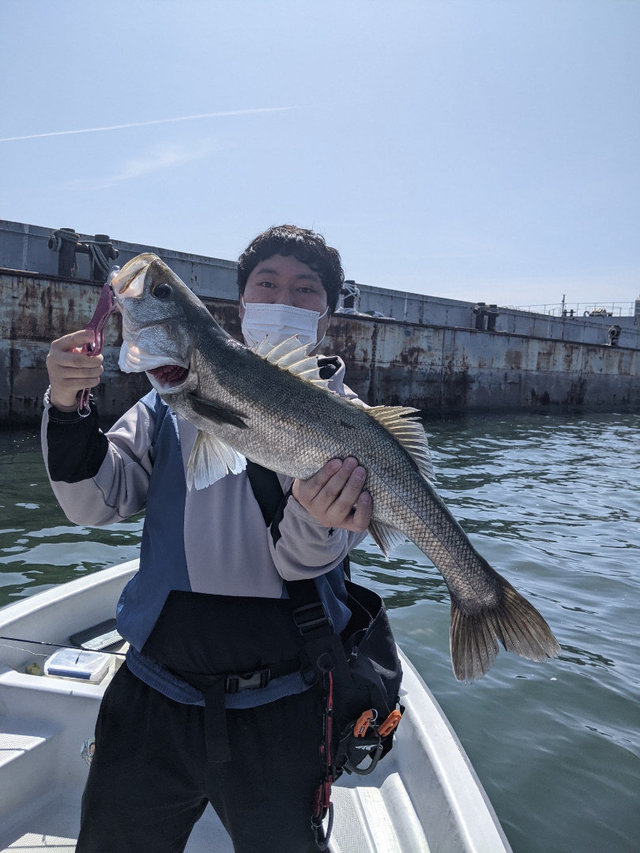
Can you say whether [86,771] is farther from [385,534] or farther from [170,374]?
[170,374]

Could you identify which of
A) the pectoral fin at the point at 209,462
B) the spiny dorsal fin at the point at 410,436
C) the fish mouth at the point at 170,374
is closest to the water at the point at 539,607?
the spiny dorsal fin at the point at 410,436

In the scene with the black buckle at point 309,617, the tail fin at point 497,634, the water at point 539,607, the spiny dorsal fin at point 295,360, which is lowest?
the water at point 539,607

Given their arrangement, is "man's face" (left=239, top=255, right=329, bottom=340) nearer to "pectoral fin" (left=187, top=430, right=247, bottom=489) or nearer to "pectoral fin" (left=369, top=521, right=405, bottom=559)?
"pectoral fin" (left=187, top=430, right=247, bottom=489)

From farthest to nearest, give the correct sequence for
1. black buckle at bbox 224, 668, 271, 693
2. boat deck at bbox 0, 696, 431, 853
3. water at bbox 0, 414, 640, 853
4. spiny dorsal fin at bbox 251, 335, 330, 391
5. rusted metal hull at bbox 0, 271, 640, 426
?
1. rusted metal hull at bbox 0, 271, 640, 426
2. water at bbox 0, 414, 640, 853
3. boat deck at bbox 0, 696, 431, 853
4. spiny dorsal fin at bbox 251, 335, 330, 391
5. black buckle at bbox 224, 668, 271, 693

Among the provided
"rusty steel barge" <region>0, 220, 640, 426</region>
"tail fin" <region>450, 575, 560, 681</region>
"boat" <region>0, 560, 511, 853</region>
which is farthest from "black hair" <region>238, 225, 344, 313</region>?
"rusty steel barge" <region>0, 220, 640, 426</region>

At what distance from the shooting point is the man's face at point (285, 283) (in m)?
3.25

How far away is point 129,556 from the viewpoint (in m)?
8.25

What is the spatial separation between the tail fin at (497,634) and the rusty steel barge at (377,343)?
1585 centimetres

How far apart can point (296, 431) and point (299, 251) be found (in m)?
1.13

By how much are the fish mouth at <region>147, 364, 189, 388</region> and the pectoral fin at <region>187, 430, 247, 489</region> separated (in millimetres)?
261

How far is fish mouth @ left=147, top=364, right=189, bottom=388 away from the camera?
8.63 feet

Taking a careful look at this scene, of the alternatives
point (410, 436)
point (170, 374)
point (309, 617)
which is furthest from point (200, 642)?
point (410, 436)

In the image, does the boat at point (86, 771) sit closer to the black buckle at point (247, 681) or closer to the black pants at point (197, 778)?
the black pants at point (197, 778)

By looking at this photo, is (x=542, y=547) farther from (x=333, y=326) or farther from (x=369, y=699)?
(x=333, y=326)
